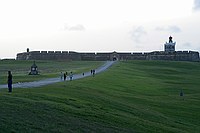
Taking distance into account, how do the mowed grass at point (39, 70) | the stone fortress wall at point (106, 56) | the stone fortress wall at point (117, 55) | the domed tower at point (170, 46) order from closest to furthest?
the mowed grass at point (39, 70), the stone fortress wall at point (106, 56), the stone fortress wall at point (117, 55), the domed tower at point (170, 46)

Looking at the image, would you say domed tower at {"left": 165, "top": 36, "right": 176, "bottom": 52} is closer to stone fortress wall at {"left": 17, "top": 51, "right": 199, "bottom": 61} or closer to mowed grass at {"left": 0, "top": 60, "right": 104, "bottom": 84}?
stone fortress wall at {"left": 17, "top": 51, "right": 199, "bottom": 61}

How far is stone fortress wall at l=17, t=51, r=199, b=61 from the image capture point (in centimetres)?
12988

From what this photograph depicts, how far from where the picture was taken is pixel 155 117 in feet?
69.0

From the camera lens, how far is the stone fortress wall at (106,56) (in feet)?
426

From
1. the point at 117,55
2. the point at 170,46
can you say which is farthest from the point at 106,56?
the point at 170,46

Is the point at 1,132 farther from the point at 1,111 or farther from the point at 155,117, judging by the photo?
the point at 155,117

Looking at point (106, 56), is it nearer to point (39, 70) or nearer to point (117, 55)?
point (117, 55)

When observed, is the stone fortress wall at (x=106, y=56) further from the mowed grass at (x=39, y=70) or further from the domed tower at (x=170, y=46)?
the mowed grass at (x=39, y=70)

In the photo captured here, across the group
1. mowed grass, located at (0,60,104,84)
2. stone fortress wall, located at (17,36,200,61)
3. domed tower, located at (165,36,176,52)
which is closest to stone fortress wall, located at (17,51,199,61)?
stone fortress wall, located at (17,36,200,61)

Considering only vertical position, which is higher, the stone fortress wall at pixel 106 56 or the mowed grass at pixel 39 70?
the stone fortress wall at pixel 106 56

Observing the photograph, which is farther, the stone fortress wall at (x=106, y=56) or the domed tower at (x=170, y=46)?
the domed tower at (x=170, y=46)

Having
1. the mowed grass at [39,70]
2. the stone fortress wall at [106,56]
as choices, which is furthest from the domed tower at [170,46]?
the mowed grass at [39,70]

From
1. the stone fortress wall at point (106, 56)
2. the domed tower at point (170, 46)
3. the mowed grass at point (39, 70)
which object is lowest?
the mowed grass at point (39, 70)

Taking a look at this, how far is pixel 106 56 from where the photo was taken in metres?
130
